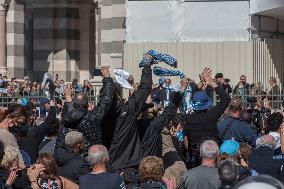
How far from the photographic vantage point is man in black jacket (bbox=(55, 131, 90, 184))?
9438 mm

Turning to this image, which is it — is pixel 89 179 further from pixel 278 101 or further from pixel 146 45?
pixel 146 45

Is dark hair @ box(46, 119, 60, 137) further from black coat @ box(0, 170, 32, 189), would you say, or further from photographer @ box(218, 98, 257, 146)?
photographer @ box(218, 98, 257, 146)

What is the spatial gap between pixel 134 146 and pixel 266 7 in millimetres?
13298

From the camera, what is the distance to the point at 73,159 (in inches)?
378

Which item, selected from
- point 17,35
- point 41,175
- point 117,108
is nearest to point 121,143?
point 117,108

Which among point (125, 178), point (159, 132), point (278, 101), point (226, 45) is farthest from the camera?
point (226, 45)

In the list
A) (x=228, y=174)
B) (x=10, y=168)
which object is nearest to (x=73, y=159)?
(x=10, y=168)

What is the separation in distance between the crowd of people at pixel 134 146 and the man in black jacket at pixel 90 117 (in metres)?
0.01

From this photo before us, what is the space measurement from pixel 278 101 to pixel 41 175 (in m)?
9.91

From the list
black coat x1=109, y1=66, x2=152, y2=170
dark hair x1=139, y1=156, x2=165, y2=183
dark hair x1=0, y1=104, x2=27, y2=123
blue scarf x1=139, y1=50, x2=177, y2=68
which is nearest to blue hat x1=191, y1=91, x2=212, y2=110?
blue scarf x1=139, y1=50, x2=177, y2=68

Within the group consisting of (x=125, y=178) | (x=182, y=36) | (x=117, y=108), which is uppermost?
(x=182, y=36)

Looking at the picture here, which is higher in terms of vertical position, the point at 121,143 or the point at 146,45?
the point at 146,45

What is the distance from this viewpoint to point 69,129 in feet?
34.2

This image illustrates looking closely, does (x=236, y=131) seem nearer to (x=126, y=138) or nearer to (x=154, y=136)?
(x=154, y=136)
